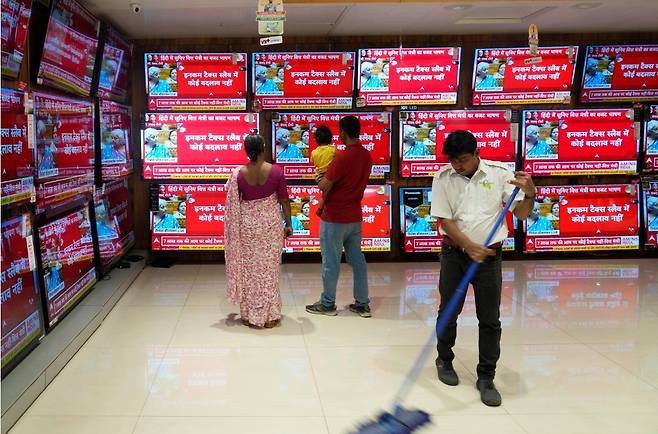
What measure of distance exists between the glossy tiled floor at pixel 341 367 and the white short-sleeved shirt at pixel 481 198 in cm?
96

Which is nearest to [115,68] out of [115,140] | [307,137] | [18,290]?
[115,140]

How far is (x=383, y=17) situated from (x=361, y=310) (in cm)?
287

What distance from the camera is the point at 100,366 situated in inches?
152

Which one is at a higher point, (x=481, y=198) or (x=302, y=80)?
(x=302, y=80)

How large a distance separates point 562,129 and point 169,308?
4863mm

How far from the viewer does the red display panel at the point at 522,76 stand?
694 cm

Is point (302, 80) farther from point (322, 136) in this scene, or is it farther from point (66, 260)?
point (66, 260)

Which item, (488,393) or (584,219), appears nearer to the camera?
(488,393)

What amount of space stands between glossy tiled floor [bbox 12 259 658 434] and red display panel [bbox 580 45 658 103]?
8.03ft

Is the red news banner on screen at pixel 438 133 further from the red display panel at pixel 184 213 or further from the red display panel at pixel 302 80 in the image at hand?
the red display panel at pixel 184 213

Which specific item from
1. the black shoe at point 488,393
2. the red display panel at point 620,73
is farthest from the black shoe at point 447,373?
the red display panel at point 620,73

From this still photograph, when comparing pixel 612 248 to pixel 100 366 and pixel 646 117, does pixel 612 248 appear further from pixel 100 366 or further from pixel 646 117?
pixel 100 366

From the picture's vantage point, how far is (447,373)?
367 centimetres

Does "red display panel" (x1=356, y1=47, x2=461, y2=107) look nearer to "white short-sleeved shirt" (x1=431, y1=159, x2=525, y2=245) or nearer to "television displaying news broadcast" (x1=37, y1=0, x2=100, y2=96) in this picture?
"television displaying news broadcast" (x1=37, y1=0, x2=100, y2=96)
